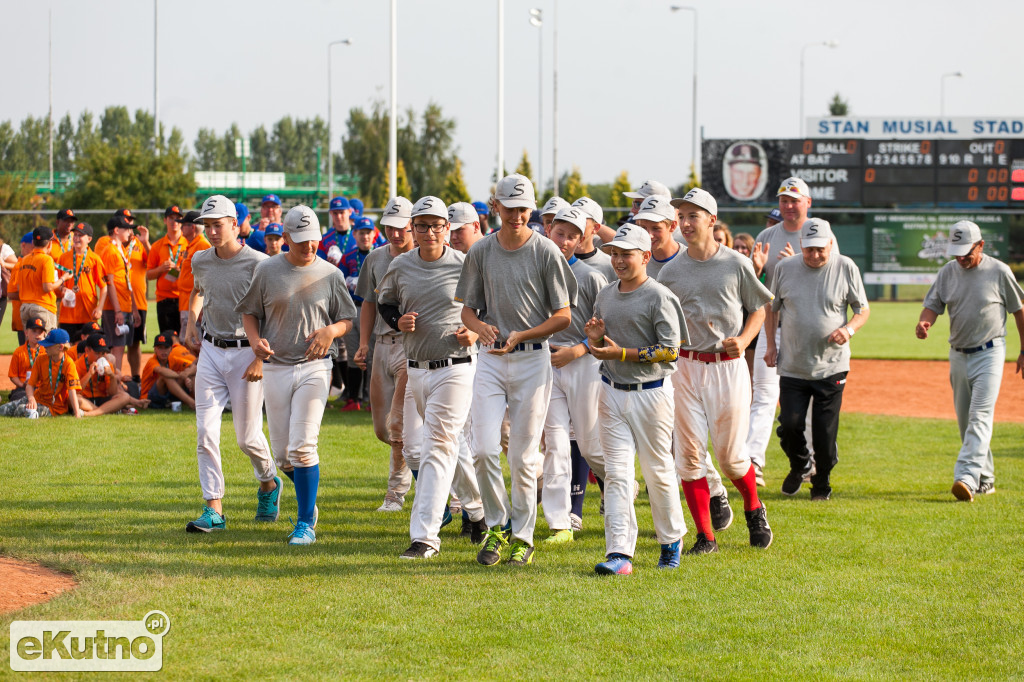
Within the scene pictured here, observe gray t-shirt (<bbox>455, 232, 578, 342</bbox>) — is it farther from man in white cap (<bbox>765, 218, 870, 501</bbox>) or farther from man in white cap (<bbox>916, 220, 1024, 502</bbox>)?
man in white cap (<bbox>916, 220, 1024, 502</bbox>)

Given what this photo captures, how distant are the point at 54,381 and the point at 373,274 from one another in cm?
609

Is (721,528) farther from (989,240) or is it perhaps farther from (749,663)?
(989,240)

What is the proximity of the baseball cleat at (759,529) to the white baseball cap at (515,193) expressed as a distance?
8.17 feet

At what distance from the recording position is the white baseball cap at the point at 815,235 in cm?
806

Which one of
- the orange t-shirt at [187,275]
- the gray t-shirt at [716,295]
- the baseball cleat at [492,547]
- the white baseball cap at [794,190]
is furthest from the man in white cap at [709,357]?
the orange t-shirt at [187,275]

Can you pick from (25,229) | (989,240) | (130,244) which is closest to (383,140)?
(25,229)

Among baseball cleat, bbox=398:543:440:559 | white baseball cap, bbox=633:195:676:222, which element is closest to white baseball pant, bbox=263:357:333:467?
baseball cleat, bbox=398:543:440:559

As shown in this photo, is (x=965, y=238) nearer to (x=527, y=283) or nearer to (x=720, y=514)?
(x=720, y=514)

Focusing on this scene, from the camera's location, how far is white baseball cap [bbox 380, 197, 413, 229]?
24.5 ft

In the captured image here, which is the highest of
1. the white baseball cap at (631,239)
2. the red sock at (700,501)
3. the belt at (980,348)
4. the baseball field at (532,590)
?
the white baseball cap at (631,239)

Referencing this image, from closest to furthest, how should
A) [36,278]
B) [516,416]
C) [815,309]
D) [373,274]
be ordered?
1. [516,416]
2. [373,274]
3. [815,309]
4. [36,278]

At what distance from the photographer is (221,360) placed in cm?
734

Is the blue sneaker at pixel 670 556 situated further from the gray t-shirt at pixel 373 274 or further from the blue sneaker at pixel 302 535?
the gray t-shirt at pixel 373 274

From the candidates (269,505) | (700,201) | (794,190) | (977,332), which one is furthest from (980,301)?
(269,505)
